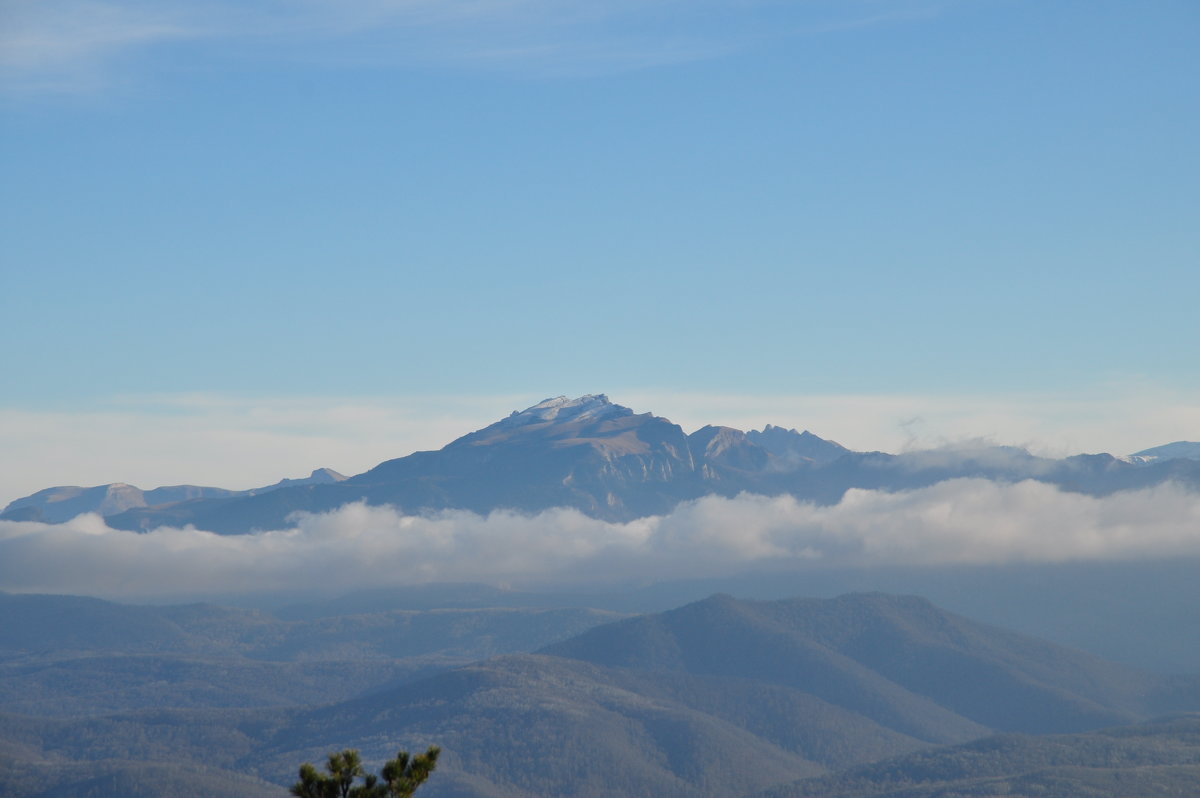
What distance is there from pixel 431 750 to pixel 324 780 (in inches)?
224

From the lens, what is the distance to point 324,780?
7288 centimetres

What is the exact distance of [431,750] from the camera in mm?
72688

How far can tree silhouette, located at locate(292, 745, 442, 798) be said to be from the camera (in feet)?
237

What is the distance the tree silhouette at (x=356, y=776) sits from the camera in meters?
72.4

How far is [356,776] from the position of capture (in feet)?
246
